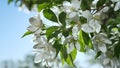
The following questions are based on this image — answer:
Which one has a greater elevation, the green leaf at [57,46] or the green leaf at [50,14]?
the green leaf at [50,14]

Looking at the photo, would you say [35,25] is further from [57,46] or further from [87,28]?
[87,28]

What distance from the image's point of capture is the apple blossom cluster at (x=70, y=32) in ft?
5.78

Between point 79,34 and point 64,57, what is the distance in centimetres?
14

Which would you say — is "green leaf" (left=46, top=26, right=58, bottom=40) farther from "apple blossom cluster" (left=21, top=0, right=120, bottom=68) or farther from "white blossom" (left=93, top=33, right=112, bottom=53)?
"white blossom" (left=93, top=33, right=112, bottom=53)

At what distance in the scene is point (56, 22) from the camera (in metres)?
1.84

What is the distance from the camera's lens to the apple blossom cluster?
5.78ft

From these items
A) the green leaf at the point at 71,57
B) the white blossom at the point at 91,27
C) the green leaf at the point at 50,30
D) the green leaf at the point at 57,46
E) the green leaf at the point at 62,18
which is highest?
the green leaf at the point at 62,18

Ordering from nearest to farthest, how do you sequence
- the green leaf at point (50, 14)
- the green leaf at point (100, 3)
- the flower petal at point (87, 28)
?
the flower petal at point (87, 28)
the green leaf at point (50, 14)
the green leaf at point (100, 3)

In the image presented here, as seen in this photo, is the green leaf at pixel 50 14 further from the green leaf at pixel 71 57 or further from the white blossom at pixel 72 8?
the green leaf at pixel 71 57

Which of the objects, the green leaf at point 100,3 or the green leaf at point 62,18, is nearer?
the green leaf at point 62,18

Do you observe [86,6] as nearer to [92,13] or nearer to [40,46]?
[92,13]

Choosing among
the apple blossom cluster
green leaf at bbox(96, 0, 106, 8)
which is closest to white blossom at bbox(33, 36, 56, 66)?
the apple blossom cluster

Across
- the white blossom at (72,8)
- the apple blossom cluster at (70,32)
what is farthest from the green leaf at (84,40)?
the white blossom at (72,8)

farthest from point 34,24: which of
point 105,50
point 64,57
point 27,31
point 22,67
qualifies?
point 22,67
